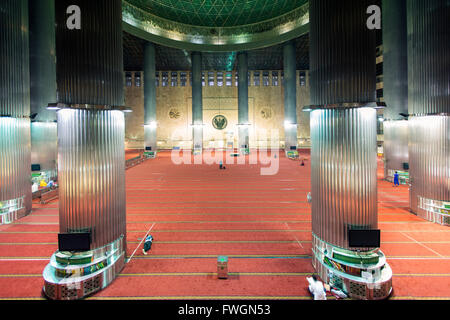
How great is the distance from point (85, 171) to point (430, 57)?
33.5 ft

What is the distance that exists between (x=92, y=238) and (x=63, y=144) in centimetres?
181

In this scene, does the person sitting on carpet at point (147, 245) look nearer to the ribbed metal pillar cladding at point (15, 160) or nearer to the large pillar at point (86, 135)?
the large pillar at point (86, 135)

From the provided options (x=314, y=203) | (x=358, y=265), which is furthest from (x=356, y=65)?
(x=358, y=265)

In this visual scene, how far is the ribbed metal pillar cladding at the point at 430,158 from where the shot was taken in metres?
8.30

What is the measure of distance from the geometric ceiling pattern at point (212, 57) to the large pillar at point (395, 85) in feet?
48.3

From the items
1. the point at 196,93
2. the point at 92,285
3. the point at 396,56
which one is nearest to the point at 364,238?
the point at 92,285

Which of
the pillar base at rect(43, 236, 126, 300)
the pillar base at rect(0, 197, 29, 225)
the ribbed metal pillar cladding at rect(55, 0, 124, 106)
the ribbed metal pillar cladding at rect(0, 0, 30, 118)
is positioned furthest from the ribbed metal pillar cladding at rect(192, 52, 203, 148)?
the pillar base at rect(43, 236, 126, 300)

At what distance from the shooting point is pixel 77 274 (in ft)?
15.5

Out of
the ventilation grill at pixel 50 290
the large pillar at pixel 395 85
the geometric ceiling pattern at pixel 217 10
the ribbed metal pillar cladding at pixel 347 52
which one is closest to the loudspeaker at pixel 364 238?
the ribbed metal pillar cladding at pixel 347 52

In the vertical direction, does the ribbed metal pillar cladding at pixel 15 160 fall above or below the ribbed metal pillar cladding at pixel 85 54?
below

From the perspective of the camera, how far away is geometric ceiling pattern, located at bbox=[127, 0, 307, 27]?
1019 inches

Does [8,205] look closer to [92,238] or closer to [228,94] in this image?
[92,238]

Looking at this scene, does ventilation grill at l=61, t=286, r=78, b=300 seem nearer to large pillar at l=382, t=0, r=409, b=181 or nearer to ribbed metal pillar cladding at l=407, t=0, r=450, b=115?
ribbed metal pillar cladding at l=407, t=0, r=450, b=115

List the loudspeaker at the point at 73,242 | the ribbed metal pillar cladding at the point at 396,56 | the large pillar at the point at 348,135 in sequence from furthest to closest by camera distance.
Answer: the ribbed metal pillar cladding at the point at 396,56
the large pillar at the point at 348,135
the loudspeaker at the point at 73,242
